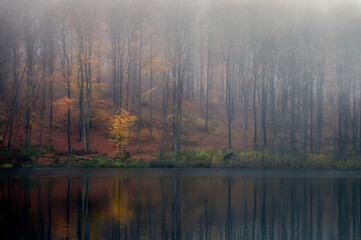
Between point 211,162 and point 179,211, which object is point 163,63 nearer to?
point 211,162

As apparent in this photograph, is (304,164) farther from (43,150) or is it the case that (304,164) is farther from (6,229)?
(6,229)

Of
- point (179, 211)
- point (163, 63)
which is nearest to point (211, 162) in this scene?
point (163, 63)

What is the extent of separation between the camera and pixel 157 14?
42.5 metres

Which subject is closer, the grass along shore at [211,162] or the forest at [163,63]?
the grass along shore at [211,162]

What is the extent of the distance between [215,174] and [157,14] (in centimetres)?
2123

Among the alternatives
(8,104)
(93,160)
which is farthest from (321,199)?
(8,104)

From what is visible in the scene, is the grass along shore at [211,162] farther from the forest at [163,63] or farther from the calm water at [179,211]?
the calm water at [179,211]

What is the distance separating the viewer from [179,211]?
42.7ft

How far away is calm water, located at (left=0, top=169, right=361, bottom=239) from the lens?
9.96 meters

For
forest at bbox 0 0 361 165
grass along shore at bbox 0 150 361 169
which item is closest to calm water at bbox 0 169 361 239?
grass along shore at bbox 0 150 361 169

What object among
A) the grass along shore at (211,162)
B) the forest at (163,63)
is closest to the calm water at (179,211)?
the grass along shore at (211,162)

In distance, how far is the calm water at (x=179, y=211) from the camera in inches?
392

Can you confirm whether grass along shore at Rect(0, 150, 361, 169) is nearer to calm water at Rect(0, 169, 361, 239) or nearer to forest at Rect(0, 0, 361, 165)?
forest at Rect(0, 0, 361, 165)

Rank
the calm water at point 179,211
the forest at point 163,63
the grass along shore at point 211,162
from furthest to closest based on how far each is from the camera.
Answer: the forest at point 163,63, the grass along shore at point 211,162, the calm water at point 179,211
